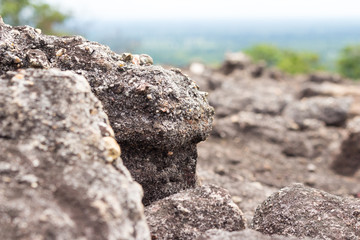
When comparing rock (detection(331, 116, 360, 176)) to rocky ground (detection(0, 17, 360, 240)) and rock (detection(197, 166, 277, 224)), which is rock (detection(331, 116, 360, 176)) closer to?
rock (detection(197, 166, 277, 224))

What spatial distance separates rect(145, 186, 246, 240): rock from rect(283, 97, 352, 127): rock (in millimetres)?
12486

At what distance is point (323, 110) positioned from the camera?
53.8 ft

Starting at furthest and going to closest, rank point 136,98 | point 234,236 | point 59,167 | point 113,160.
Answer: point 136,98, point 234,236, point 113,160, point 59,167

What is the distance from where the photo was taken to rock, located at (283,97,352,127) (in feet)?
52.6

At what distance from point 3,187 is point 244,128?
440 inches

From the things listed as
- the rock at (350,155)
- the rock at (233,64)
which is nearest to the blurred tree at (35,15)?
the rock at (233,64)

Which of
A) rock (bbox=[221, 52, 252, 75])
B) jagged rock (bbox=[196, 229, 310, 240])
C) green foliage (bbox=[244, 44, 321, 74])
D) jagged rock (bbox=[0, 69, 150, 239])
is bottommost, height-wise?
green foliage (bbox=[244, 44, 321, 74])

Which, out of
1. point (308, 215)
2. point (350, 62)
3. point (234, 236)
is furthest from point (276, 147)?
point (350, 62)

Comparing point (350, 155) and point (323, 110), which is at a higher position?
point (323, 110)

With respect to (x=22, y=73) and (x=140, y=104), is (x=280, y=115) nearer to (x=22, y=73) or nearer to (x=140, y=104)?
(x=140, y=104)

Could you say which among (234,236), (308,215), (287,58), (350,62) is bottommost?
(287,58)

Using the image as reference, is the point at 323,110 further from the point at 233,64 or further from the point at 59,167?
the point at 59,167

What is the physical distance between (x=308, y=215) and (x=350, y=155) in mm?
8967

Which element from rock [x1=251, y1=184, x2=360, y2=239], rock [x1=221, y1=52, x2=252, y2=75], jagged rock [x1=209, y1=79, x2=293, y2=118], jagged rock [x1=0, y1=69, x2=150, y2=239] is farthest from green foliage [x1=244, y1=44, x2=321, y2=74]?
jagged rock [x1=0, y1=69, x2=150, y2=239]
